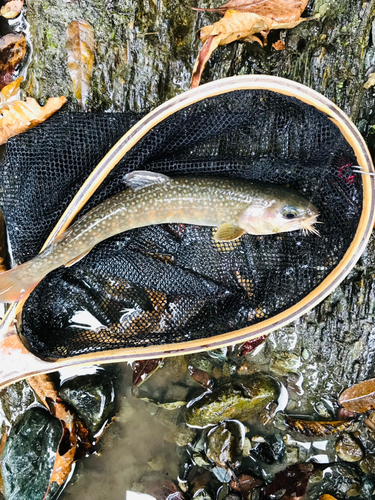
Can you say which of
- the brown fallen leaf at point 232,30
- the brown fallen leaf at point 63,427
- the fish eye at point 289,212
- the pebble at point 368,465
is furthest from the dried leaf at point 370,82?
the brown fallen leaf at point 63,427

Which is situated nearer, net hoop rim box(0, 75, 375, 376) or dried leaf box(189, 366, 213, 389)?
net hoop rim box(0, 75, 375, 376)

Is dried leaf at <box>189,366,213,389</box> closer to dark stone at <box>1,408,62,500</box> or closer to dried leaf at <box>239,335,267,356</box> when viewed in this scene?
dried leaf at <box>239,335,267,356</box>

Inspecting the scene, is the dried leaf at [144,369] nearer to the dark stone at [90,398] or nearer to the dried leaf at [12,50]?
the dark stone at [90,398]

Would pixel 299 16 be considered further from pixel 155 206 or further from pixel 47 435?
pixel 47 435

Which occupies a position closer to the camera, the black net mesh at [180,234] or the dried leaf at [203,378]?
the black net mesh at [180,234]

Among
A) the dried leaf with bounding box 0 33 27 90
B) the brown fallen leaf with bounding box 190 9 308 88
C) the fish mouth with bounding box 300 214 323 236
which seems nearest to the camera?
the fish mouth with bounding box 300 214 323 236

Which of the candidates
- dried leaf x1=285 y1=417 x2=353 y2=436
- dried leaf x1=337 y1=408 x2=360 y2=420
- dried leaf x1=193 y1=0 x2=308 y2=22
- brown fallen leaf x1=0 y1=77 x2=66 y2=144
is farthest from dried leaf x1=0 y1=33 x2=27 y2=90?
dried leaf x1=337 y1=408 x2=360 y2=420
